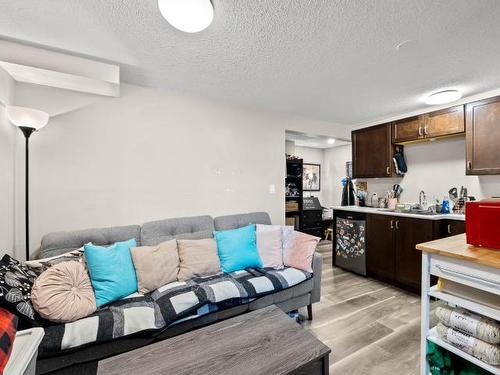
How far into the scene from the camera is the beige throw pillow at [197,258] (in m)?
2.10

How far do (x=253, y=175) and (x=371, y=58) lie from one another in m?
1.81

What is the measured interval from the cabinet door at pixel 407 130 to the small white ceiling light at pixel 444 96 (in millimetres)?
320

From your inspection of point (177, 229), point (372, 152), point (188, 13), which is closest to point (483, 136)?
point (372, 152)

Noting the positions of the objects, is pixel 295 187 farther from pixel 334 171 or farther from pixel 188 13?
pixel 188 13

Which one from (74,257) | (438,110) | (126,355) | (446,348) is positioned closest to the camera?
(126,355)

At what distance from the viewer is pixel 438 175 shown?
309cm

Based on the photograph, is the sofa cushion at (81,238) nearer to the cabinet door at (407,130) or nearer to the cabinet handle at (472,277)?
the cabinet handle at (472,277)

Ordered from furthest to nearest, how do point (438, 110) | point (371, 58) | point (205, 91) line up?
point (438, 110) → point (205, 91) → point (371, 58)

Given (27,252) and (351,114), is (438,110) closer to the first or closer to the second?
(351,114)

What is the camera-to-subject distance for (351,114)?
348 cm

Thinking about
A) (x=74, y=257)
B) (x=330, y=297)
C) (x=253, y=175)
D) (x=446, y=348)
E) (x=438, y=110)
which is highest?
(x=438, y=110)

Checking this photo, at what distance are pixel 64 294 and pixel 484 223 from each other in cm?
250

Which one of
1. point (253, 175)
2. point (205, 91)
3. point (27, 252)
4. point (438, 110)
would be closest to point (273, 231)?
point (253, 175)

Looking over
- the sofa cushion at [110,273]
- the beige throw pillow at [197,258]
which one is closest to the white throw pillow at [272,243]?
the beige throw pillow at [197,258]
